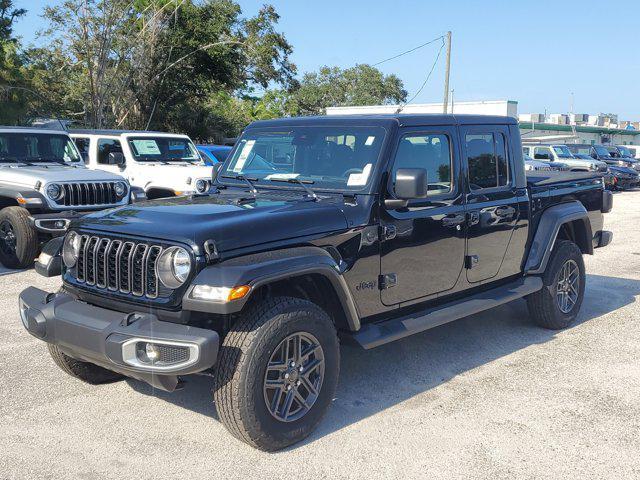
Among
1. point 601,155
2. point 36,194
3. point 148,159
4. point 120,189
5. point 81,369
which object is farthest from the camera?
point 601,155

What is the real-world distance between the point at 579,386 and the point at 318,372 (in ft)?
6.90

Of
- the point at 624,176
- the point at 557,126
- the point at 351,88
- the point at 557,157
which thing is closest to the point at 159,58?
the point at 557,157

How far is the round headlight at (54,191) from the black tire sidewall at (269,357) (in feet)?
19.2

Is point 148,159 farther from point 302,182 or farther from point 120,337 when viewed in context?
point 120,337

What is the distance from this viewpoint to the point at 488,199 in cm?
533

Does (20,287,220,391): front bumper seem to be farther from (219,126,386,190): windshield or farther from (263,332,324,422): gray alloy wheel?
(219,126,386,190): windshield

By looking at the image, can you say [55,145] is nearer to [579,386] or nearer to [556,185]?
[556,185]

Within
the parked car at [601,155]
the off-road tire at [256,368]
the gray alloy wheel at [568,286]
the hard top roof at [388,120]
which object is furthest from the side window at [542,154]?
the off-road tire at [256,368]

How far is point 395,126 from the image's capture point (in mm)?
4590

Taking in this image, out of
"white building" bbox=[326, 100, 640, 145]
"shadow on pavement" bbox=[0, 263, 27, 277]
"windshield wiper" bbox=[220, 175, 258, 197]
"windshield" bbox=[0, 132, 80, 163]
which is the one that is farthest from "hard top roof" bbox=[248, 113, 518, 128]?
"white building" bbox=[326, 100, 640, 145]

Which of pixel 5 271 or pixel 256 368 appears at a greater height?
pixel 256 368

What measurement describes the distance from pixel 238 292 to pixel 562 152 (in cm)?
2383

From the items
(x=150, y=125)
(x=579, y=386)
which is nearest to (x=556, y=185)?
(x=579, y=386)

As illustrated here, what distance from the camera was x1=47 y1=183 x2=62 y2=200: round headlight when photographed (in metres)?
8.57
